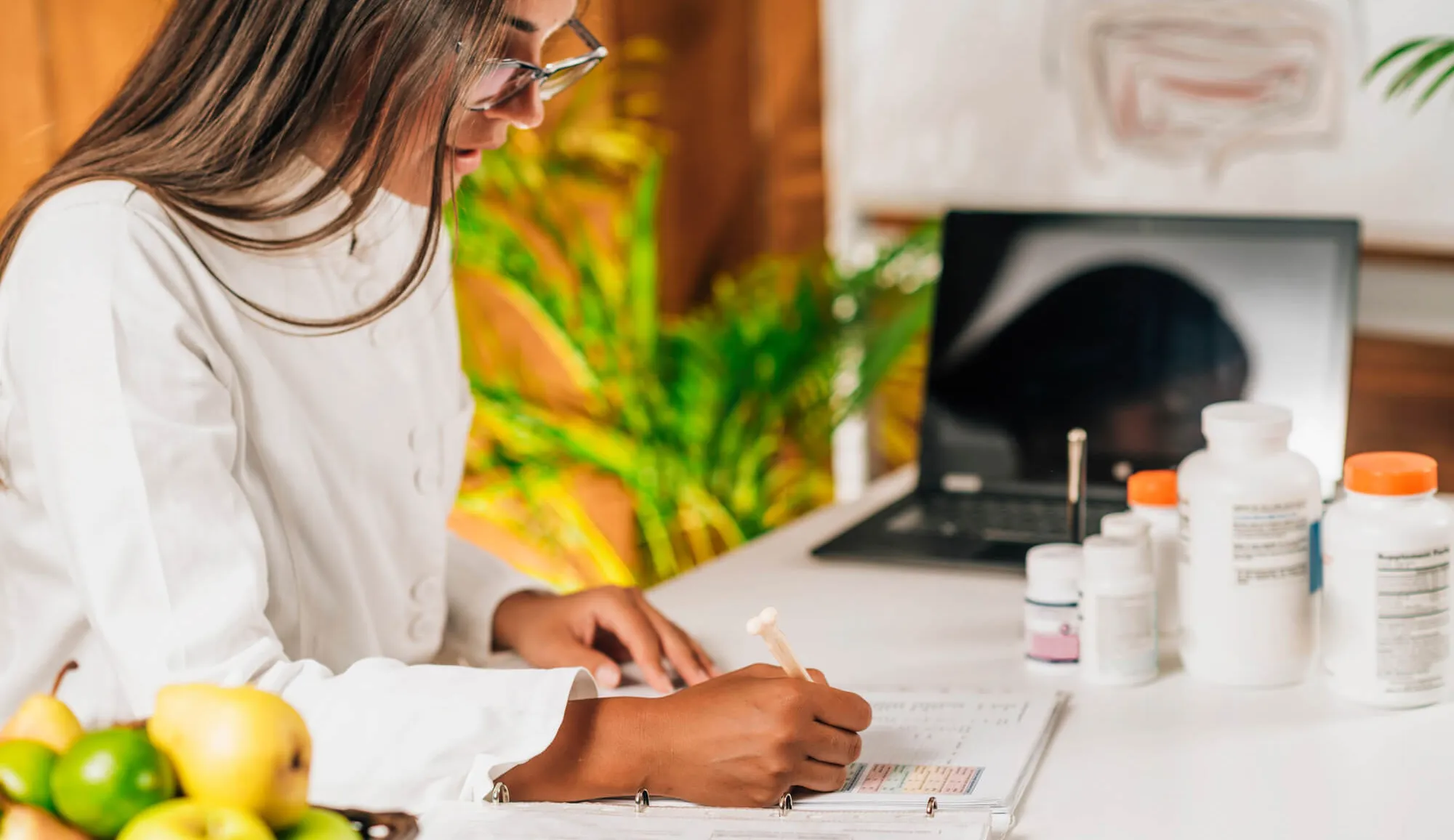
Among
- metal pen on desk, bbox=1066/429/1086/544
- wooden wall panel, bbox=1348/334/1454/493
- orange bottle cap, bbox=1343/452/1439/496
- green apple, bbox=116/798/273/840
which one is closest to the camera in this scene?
green apple, bbox=116/798/273/840

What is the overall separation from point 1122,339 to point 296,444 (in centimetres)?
93

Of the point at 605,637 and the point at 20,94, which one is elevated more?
the point at 20,94

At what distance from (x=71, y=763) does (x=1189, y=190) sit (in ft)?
5.52

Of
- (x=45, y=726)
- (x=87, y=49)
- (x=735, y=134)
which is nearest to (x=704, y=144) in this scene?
(x=735, y=134)

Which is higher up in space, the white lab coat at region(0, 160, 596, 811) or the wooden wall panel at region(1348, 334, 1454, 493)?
the white lab coat at region(0, 160, 596, 811)

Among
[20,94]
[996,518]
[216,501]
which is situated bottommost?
[996,518]

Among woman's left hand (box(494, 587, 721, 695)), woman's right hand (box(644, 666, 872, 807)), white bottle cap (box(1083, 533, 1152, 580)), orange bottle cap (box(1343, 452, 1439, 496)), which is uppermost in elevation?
orange bottle cap (box(1343, 452, 1439, 496))

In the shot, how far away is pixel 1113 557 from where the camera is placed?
1.00 meters

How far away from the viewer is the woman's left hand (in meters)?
1.07

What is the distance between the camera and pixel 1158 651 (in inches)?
42.6

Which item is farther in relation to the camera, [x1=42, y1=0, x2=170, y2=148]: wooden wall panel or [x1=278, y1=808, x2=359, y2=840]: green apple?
[x1=42, y1=0, x2=170, y2=148]: wooden wall panel

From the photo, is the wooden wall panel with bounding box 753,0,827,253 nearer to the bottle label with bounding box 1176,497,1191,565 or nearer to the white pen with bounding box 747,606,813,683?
the bottle label with bounding box 1176,497,1191,565

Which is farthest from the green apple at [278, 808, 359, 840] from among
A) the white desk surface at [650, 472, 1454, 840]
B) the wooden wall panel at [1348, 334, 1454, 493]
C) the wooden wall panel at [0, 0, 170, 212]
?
the wooden wall panel at [0, 0, 170, 212]

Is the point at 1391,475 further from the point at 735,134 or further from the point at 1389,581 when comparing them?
the point at 735,134
